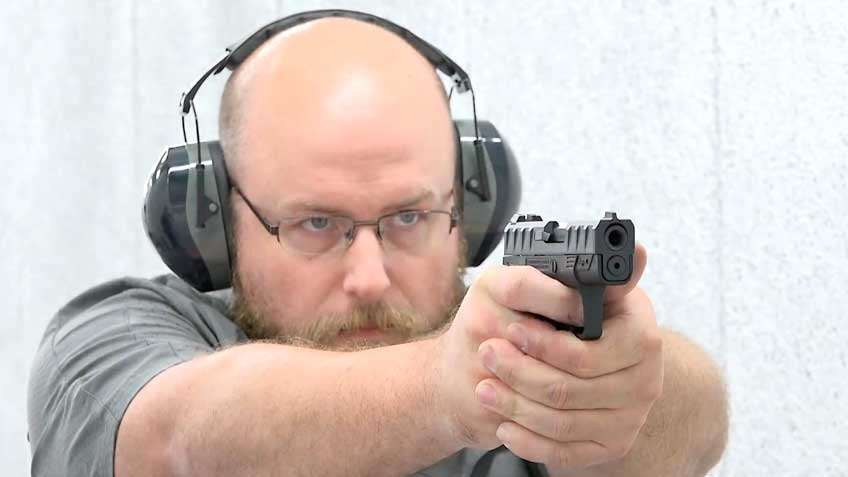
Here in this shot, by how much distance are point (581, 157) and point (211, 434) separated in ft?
3.48

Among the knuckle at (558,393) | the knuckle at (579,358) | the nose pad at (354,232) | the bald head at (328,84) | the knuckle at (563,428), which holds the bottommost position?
the knuckle at (563,428)

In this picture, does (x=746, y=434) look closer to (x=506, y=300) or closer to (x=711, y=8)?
(x=711, y=8)

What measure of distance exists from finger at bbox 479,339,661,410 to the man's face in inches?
25.5

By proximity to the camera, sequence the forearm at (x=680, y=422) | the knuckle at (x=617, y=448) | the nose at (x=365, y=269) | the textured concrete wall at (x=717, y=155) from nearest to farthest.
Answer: the knuckle at (x=617, y=448) → the forearm at (x=680, y=422) → the nose at (x=365, y=269) → the textured concrete wall at (x=717, y=155)

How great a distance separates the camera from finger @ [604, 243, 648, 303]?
0.84 meters

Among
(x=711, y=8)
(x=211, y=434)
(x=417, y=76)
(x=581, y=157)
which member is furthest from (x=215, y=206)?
(x=711, y=8)

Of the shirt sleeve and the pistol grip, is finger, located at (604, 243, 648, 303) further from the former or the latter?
the shirt sleeve

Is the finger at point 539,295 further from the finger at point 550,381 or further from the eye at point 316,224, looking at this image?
the eye at point 316,224

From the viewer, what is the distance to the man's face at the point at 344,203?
1536mm

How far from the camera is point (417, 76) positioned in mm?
1646

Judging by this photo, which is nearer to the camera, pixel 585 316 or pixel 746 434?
pixel 585 316

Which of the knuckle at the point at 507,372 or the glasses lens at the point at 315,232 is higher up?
the glasses lens at the point at 315,232

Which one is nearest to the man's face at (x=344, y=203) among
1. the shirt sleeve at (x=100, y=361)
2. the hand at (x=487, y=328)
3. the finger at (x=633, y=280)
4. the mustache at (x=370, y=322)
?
the mustache at (x=370, y=322)

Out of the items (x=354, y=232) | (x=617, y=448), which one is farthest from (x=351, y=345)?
(x=617, y=448)
